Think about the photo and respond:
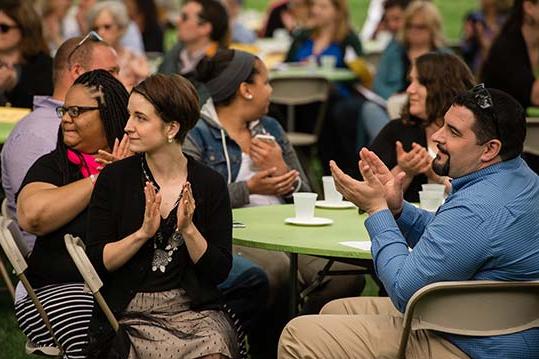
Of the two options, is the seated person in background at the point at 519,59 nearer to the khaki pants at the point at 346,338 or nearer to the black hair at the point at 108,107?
the black hair at the point at 108,107

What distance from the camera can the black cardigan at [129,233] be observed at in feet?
13.4

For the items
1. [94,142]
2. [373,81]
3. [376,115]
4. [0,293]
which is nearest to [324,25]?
[373,81]

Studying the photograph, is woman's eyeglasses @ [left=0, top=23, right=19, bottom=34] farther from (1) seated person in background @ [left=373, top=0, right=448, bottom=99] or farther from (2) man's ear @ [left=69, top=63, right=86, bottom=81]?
(1) seated person in background @ [left=373, top=0, right=448, bottom=99]

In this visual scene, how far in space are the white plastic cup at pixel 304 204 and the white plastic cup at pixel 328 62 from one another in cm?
544

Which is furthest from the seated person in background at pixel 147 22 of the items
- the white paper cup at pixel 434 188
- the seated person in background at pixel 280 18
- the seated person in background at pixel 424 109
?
the white paper cup at pixel 434 188

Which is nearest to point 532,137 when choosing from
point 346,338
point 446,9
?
point 346,338

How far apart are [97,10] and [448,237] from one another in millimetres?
5985

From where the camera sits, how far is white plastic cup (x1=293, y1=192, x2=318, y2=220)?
4652mm

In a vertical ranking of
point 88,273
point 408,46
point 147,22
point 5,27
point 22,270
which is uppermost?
point 88,273

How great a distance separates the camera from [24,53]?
7.47m

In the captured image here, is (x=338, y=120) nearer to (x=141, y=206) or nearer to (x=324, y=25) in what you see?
(x=324, y=25)

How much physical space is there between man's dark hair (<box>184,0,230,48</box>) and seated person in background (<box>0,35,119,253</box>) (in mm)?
3669

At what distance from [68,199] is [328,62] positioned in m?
5.96

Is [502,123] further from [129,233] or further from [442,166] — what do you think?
[129,233]
